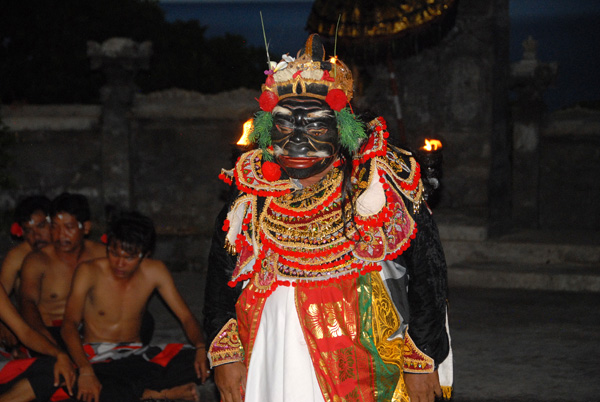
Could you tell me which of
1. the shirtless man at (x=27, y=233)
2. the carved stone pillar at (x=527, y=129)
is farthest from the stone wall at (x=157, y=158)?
the shirtless man at (x=27, y=233)

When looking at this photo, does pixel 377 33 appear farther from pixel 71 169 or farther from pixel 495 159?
pixel 71 169

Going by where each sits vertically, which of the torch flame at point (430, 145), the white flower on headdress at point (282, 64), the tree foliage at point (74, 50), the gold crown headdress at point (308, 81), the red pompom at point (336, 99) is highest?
the tree foliage at point (74, 50)

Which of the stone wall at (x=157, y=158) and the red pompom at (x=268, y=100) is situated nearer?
the red pompom at (x=268, y=100)

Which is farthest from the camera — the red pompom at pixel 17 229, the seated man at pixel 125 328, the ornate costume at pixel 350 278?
the red pompom at pixel 17 229

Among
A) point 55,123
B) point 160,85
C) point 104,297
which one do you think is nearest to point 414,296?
point 104,297

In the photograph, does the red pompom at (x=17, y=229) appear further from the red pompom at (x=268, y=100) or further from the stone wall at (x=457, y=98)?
the stone wall at (x=457, y=98)

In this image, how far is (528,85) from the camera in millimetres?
9359

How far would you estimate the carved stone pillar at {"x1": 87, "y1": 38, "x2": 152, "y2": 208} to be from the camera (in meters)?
9.43

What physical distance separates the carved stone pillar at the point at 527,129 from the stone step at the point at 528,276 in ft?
3.65

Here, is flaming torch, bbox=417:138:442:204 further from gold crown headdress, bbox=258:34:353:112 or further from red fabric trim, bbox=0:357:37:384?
red fabric trim, bbox=0:357:37:384

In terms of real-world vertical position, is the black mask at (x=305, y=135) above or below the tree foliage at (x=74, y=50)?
below

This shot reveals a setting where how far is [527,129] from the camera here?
9453 millimetres

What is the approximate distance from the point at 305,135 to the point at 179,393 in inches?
110

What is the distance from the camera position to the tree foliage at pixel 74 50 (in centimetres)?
1883
